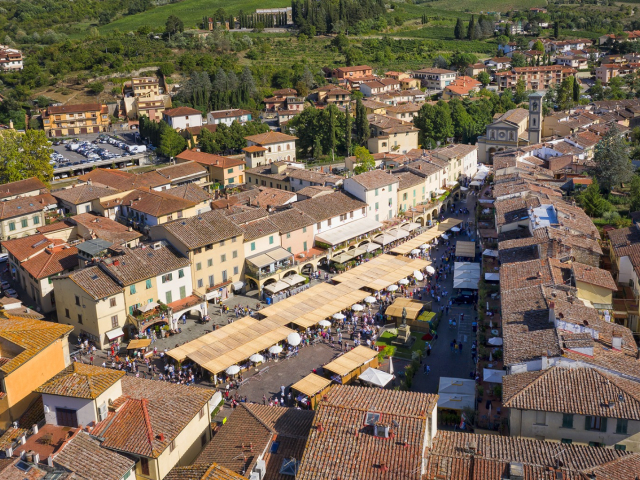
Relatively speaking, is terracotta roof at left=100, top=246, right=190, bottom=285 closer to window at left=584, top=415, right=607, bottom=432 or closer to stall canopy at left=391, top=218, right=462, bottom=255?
stall canopy at left=391, top=218, right=462, bottom=255

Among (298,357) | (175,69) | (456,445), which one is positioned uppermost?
(175,69)

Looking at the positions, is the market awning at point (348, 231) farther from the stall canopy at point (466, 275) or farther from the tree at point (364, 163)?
the tree at point (364, 163)

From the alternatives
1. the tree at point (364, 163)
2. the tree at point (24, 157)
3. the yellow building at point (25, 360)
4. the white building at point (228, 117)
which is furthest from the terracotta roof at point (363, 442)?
the white building at point (228, 117)

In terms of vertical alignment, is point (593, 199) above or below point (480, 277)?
above

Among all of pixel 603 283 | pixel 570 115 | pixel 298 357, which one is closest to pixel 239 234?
pixel 298 357

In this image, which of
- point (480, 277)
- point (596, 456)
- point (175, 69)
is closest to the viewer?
point (596, 456)

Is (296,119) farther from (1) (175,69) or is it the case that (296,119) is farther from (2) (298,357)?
(2) (298,357)
